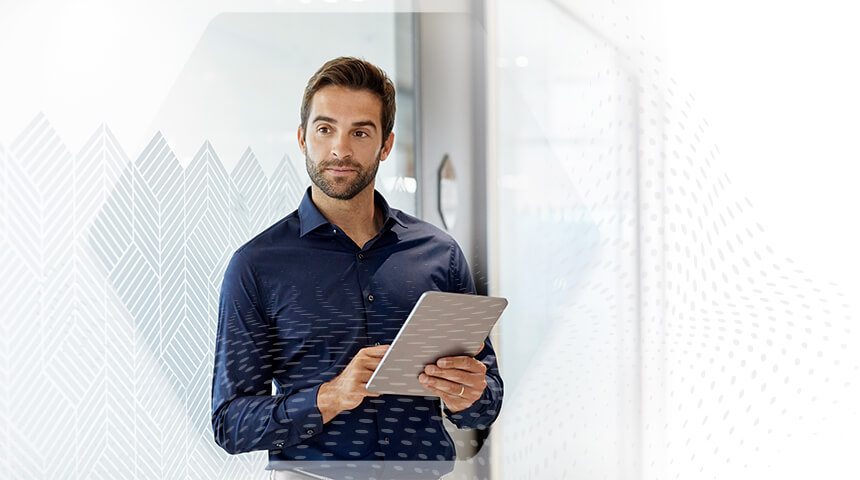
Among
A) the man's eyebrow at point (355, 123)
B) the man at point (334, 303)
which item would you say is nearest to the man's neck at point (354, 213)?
the man at point (334, 303)

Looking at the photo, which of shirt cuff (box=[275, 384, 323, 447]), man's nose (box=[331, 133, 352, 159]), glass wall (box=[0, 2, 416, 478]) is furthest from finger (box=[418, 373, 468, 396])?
man's nose (box=[331, 133, 352, 159])

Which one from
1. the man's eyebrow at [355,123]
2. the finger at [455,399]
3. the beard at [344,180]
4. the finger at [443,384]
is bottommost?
the finger at [455,399]

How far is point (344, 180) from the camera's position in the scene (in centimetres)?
160

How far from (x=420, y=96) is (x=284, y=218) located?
1.29 ft

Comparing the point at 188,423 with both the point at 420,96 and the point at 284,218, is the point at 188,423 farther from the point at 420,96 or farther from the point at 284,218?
the point at 420,96

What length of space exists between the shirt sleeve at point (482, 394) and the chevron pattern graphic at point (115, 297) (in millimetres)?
381

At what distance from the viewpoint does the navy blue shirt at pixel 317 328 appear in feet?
5.19

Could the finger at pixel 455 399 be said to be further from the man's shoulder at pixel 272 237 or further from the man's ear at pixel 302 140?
the man's ear at pixel 302 140

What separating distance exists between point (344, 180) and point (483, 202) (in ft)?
1.02

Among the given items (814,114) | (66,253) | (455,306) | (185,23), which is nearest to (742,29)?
(814,114)

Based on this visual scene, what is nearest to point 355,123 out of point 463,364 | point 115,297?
point 463,364

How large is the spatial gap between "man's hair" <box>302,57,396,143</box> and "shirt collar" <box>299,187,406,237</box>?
0.13 meters

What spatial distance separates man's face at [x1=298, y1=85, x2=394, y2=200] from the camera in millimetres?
1583

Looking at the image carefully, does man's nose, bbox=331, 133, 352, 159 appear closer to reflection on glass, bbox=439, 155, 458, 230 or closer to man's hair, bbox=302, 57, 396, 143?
man's hair, bbox=302, 57, 396, 143
